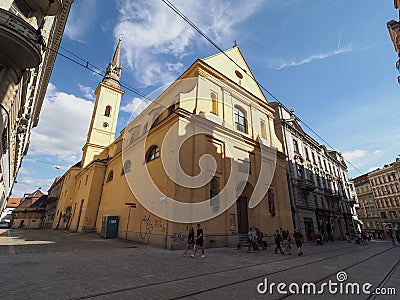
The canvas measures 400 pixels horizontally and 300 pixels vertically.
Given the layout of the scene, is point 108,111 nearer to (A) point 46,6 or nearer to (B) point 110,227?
(B) point 110,227

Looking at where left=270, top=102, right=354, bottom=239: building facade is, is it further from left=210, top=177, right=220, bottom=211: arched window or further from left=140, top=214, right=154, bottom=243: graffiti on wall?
left=140, top=214, right=154, bottom=243: graffiti on wall

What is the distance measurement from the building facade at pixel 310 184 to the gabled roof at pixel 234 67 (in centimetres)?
733

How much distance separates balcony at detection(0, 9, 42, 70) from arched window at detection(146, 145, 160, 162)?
864cm

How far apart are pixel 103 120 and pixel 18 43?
28.0 metres

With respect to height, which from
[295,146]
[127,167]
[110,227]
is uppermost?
[295,146]

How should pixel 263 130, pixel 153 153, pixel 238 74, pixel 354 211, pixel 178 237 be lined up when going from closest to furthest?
pixel 178 237
pixel 153 153
pixel 238 74
pixel 263 130
pixel 354 211

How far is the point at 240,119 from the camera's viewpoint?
64.6 feet

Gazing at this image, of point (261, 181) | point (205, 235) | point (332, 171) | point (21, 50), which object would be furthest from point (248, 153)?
point (332, 171)

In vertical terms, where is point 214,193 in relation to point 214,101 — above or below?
below

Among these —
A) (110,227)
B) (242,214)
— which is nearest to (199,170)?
(242,214)

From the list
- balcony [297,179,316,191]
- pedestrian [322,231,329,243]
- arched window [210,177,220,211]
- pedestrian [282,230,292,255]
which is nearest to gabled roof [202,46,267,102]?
arched window [210,177,220,211]

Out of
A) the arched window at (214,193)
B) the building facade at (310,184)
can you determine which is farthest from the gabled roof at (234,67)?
the arched window at (214,193)

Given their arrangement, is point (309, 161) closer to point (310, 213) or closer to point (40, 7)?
point (310, 213)

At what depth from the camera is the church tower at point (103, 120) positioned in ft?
105
